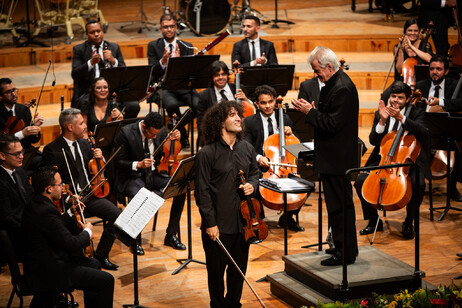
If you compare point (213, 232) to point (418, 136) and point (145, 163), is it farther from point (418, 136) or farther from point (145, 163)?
point (418, 136)

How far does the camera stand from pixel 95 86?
5965mm

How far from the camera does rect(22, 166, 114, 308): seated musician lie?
12.4ft

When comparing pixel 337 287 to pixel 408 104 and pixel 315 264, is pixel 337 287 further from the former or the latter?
pixel 408 104

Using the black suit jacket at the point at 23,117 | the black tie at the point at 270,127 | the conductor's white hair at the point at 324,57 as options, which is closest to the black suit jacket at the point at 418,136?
the black tie at the point at 270,127

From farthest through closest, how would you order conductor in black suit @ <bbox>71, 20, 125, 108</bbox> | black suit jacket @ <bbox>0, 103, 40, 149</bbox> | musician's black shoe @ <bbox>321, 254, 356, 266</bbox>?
conductor in black suit @ <bbox>71, 20, 125, 108</bbox>, black suit jacket @ <bbox>0, 103, 40, 149</bbox>, musician's black shoe @ <bbox>321, 254, 356, 266</bbox>

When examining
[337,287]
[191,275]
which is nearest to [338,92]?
[337,287]

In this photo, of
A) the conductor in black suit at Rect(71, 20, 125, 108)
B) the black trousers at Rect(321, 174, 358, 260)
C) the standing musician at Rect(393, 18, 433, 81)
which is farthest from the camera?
the standing musician at Rect(393, 18, 433, 81)

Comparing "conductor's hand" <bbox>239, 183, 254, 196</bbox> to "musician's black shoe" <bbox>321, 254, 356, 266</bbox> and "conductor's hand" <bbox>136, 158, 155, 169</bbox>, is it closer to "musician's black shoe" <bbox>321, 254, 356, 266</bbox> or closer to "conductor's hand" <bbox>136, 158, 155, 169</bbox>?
"musician's black shoe" <bbox>321, 254, 356, 266</bbox>

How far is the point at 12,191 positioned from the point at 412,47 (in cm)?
424

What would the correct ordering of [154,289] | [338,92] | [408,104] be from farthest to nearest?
[408,104]
[154,289]
[338,92]

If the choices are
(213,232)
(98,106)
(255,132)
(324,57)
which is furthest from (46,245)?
(98,106)

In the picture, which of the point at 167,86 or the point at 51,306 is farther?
the point at 167,86

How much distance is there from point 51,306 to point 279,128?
2323 mm

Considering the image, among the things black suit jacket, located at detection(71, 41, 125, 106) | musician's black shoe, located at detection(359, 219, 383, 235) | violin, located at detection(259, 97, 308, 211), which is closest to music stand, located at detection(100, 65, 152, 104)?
black suit jacket, located at detection(71, 41, 125, 106)
